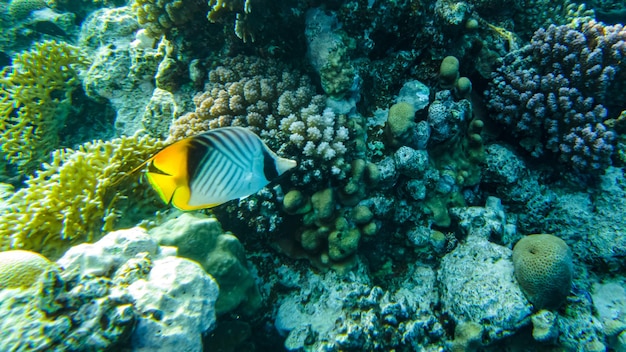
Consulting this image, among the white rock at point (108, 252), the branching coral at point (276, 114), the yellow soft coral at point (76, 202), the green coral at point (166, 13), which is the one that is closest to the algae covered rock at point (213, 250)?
the white rock at point (108, 252)

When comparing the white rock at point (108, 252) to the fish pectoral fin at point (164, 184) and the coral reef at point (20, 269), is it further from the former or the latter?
the fish pectoral fin at point (164, 184)

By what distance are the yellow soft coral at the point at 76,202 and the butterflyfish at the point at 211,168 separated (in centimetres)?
178

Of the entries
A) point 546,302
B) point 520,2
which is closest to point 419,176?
point 546,302

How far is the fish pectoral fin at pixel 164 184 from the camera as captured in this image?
1.47 meters

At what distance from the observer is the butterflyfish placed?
4.88 ft

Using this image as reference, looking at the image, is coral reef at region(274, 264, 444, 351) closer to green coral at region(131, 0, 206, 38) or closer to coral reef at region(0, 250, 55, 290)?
coral reef at region(0, 250, 55, 290)

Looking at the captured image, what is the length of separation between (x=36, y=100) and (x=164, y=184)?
5.25m

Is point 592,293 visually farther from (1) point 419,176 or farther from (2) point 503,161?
(1) point 419,176

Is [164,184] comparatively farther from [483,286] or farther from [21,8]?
[21,8]

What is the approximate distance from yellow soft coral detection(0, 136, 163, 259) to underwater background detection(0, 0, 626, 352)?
14 mm

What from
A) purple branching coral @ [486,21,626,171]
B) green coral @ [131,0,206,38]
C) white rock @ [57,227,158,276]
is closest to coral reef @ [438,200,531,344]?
purple branching coral @ [486,21,626,171]

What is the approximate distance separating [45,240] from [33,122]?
3263 mm

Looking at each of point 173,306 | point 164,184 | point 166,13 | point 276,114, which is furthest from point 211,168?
point 166,13

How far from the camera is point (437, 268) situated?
3.54m
